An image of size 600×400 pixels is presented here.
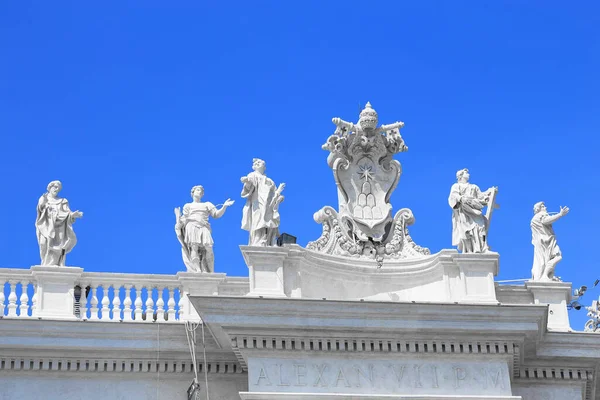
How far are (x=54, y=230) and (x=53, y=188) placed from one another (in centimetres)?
91

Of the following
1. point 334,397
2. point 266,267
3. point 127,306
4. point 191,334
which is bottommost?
point 334,397

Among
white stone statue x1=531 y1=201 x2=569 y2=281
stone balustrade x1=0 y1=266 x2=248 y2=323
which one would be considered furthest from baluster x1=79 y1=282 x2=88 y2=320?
white stone statue x1=531 y1=201 x2=569 y2=281

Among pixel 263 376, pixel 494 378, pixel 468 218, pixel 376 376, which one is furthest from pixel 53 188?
pixel 494 378

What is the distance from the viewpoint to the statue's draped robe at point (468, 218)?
31.2 meters

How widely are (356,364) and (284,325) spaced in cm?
147

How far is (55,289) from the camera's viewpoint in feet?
97.9

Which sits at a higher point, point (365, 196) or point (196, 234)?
point (365, 196)

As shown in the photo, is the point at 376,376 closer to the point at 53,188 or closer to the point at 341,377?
the point at 341,377

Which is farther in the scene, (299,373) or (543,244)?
(543,244)

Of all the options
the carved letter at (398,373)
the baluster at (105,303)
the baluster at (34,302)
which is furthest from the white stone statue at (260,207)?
the baluster at (34,302)

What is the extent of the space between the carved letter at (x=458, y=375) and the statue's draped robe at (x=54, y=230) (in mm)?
7346

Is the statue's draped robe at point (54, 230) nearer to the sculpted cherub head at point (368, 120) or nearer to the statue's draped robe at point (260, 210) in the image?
the statue's draped robe at point (260, 210)

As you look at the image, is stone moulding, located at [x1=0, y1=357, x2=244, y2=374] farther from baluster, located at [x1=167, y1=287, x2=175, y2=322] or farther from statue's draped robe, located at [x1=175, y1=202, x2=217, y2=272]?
statue's draped robe, located at [x1=175, y1=202, x2=217, y2=272]

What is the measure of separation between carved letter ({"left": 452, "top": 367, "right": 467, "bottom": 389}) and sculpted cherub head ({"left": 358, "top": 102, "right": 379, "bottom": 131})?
5.38m
